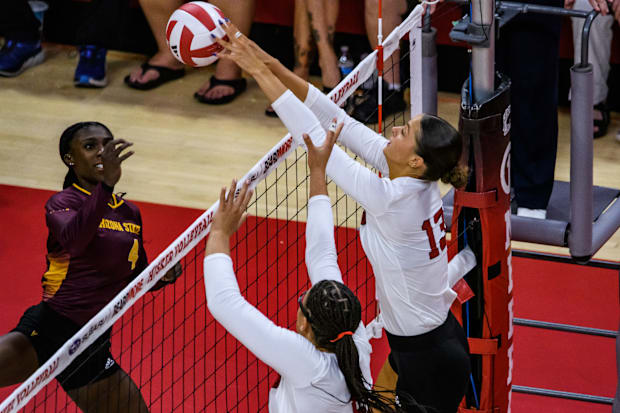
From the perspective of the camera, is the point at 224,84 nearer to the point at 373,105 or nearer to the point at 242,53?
the point at 373,105

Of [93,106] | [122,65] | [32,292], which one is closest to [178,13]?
[32,292]

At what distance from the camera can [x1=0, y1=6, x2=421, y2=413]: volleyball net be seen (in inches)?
147

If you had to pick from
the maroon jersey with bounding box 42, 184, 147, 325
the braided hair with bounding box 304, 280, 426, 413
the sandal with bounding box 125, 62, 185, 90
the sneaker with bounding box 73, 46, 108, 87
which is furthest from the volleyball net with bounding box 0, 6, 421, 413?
the sneaker with bounding box 73, 46, 108, 87

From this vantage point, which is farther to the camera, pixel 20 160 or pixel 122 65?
pixel 122 65

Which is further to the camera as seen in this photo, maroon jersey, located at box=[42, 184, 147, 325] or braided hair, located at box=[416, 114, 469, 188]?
maroon jersey, located at box=[42, 184, 147, 325]

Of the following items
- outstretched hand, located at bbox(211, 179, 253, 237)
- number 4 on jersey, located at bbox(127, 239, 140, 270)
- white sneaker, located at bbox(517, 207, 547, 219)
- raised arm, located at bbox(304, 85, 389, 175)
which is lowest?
white sneaker, located at bbox(517, 207, 547, 219)

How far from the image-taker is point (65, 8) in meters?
8.66

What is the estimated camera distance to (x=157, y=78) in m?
8.00

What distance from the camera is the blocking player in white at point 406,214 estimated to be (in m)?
3.33

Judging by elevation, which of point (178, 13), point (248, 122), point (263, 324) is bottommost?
point (248, 122)

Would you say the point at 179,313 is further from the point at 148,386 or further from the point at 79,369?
the point at 79,369

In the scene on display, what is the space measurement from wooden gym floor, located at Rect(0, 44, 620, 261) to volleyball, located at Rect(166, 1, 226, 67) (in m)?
2.45

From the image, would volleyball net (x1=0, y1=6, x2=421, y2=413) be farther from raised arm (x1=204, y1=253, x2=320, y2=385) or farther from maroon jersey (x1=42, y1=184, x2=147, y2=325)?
raised arm (x1=204, y1=253, x2=320, y2=385)

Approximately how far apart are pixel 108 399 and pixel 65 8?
5.47m
